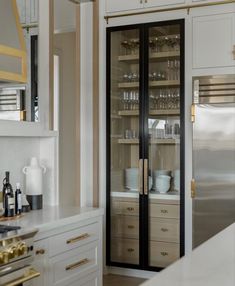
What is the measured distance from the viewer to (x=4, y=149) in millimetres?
3326

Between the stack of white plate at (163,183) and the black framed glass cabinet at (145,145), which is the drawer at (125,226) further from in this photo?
the stack of white plate at (163,183)

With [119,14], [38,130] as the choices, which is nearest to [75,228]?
[38,130]

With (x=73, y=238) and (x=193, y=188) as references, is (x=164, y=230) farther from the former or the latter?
(x=73, y=238)

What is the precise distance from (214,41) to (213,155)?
3.22 ft

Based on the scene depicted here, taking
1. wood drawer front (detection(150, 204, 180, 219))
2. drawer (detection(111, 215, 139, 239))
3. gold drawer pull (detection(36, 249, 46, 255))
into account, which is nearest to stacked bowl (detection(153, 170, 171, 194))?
wood drawer front (detection(150, 204, 180, 219))

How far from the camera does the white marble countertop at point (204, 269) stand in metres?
1.33

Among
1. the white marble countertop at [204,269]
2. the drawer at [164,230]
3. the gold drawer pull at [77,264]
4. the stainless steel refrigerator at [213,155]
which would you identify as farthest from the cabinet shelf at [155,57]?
the white marble countertop at [204,269]

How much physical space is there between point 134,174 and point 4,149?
1525mm

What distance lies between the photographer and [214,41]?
414cm

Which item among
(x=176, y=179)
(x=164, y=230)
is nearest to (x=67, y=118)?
(x=176, y=179)

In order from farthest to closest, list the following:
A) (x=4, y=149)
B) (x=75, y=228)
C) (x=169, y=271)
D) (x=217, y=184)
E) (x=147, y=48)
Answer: (x=147, y=48), (x=217, y=184), (x=4, y=149), (x=75, y=228), (x=169, y=271)

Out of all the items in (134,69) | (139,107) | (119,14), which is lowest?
(139,107)

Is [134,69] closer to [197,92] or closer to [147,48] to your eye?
[147,48]

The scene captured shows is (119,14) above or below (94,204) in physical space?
above
